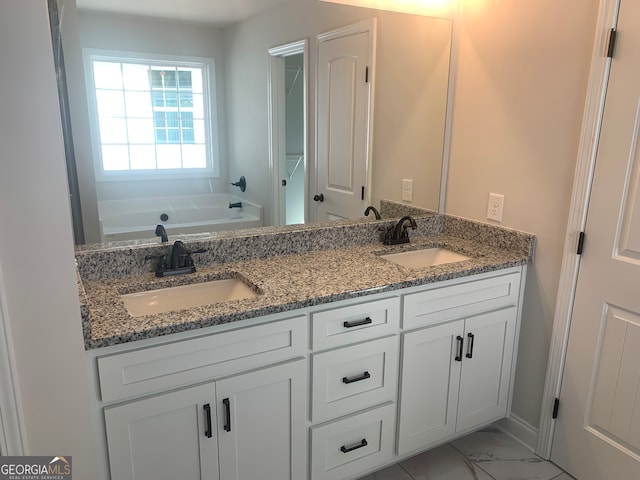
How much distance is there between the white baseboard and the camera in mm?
2203

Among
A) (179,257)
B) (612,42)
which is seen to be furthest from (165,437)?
(612,42)

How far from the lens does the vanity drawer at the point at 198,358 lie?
1.30 meters

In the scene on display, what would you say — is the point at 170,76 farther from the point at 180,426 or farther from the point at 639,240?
the point at 639,240

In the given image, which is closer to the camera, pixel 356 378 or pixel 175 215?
pixel 356 378

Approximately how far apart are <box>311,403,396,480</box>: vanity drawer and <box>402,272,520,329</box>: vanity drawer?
38 cm

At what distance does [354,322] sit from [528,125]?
117 centimetres

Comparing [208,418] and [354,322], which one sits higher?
[354,322]

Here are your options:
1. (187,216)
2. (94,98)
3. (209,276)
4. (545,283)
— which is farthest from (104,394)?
(545,283)

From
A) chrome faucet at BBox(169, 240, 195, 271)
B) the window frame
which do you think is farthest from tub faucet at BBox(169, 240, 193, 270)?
the window frame

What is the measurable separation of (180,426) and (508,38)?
6.67 ft

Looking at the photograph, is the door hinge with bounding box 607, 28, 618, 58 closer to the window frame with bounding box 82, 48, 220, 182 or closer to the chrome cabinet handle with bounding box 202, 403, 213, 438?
the window frame with bounding box 82, 48, 220, 182

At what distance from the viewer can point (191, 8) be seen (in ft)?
5.72

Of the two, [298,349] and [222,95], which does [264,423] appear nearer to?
[298,349]

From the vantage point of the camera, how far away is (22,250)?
1.11 meters
